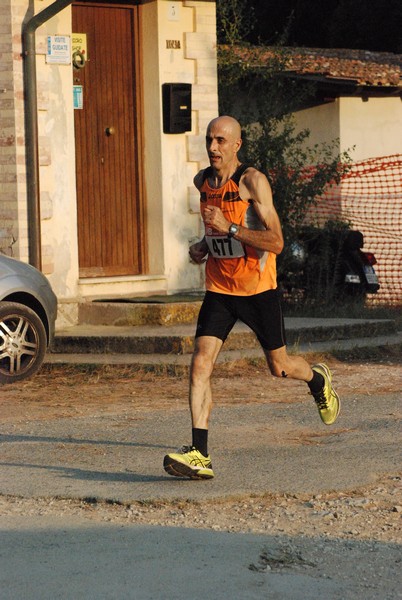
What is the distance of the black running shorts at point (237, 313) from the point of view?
802 cm

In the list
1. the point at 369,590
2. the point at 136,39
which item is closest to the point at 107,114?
the point at 136,39

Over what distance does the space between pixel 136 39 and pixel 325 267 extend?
4665 millimetres

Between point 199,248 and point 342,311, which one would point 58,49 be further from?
point 199,248

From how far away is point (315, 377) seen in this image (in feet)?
28.3

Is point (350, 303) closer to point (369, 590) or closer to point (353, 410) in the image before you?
point (353, 410)

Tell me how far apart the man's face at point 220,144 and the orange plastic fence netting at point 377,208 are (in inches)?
512

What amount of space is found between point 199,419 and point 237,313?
2.34ft

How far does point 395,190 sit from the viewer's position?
22859mm

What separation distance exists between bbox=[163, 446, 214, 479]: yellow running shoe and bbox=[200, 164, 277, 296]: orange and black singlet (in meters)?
1.04

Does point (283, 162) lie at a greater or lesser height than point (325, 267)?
greater

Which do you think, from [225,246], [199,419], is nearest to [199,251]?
[225,246]

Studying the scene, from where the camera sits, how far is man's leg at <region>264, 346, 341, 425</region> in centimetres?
828

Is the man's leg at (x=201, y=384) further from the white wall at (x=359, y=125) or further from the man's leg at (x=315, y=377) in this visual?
the white wall at (x=359, y=125)

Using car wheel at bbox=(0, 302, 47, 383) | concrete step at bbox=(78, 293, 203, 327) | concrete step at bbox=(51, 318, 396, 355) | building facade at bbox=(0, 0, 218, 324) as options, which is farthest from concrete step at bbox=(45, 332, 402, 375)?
building facade at bbox=(0, 0, 218, 324)
